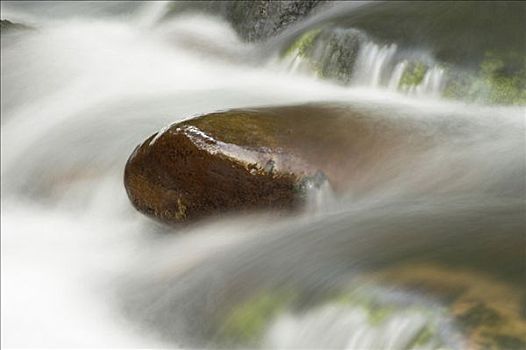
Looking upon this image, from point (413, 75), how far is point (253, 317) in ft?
9.09

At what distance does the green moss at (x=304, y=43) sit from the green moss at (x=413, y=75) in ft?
2.94

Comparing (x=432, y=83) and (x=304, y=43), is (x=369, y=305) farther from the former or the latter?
(x=304, y=43)

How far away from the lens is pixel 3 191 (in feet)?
20.1

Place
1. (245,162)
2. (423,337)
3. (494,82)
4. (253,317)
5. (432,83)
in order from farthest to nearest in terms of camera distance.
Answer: (432,83) < (494,82) < (245,162) < (253,317) < (423,337)

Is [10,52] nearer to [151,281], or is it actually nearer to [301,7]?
[301,7]

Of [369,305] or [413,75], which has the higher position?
[413,75]

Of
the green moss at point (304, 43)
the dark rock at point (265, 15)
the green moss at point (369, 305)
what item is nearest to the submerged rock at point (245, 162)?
the green moss at point (369, 305)

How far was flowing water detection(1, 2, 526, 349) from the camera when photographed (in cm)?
341

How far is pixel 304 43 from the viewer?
21.4 feet

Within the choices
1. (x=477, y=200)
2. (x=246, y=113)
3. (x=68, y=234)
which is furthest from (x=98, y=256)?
(x=477, y=200)

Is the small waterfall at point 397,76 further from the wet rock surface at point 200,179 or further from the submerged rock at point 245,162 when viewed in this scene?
the wet rock surface at point 200,179

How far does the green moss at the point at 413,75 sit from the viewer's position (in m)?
5.80

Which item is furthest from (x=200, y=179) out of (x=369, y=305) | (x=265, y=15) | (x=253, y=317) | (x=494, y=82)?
(x=265, y=15)

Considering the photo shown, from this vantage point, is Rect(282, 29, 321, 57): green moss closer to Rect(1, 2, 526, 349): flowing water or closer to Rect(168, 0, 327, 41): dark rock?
Rect(1, 2, 526, 349): flowing water
